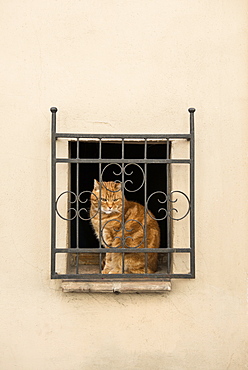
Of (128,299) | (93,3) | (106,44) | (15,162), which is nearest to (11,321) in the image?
(128,299)

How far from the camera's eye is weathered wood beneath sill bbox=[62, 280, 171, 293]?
8.27ft

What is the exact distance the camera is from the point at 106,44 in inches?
102

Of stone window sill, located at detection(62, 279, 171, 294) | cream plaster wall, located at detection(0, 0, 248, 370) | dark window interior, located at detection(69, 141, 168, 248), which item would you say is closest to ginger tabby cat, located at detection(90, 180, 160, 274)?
stone window sill, located at detection(62, 279, 171, 294)

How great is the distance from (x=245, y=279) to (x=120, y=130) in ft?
3.87

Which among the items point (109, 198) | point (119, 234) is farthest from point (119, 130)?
point (119, 234)

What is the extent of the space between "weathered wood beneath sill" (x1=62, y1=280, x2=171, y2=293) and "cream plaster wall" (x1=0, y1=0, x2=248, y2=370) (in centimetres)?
10

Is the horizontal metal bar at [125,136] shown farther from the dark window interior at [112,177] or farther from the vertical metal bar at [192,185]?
the dark window interior at [112,177]

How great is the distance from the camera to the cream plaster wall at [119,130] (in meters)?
2.59

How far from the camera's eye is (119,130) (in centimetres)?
259

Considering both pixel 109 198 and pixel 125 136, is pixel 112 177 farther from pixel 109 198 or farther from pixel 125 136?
pixel 125 136

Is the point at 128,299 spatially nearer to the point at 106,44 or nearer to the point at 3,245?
the point at 3,245

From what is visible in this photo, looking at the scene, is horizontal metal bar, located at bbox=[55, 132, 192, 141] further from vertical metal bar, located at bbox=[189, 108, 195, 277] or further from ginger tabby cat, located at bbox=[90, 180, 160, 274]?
ginger tabby cat, located at bbox=[90, 180, 160, 274]

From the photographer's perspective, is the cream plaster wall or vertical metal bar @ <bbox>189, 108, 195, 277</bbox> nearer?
vertical metal bar @ <bbox>189, 108, 195, 277</bbox>

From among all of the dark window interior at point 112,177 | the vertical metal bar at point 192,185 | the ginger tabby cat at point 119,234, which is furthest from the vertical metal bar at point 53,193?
the dark window interior at point 112,177
